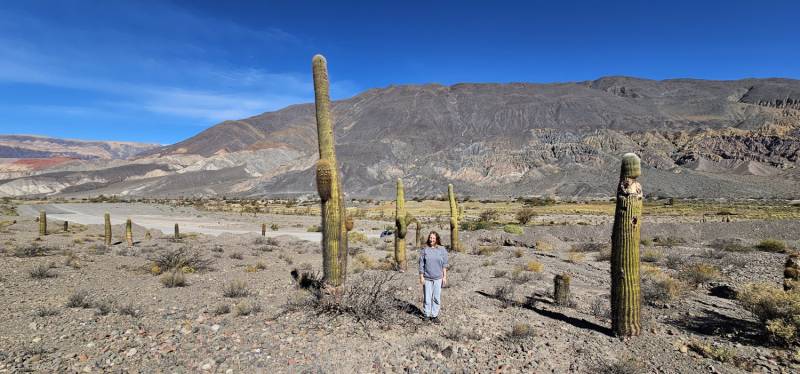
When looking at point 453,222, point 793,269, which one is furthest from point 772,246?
point 453,222

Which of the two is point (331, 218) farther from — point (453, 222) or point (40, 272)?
point (453, 222)

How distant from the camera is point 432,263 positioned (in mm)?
6777

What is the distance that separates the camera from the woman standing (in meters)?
6.79

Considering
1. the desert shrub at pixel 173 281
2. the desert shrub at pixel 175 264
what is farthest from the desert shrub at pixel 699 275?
the desert shrub at pixel 175 264

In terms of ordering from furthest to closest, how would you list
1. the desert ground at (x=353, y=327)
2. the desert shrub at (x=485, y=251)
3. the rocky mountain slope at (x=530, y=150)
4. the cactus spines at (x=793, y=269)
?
the rocky mountain slope at (x=530, y=150), the desert shrub at (x=485, y=251), the cactus spines at (x=793, y=269), the desert ground at (x=353, y=327)

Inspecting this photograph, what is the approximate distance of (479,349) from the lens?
603cm

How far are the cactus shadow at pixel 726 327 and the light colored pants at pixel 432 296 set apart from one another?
14.7ft

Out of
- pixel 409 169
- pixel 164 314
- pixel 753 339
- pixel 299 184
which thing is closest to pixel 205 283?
pixel 164 314

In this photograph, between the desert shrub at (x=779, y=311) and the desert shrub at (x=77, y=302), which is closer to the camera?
the desert shrub at (x=779, y=311)

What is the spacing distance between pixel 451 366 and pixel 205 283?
7611 millimetres

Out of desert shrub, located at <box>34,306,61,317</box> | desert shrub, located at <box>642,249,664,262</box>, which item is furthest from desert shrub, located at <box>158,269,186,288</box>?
desert shrub, located at <box>642,249,664,262</box>

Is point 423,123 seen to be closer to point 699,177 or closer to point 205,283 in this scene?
point 699,177

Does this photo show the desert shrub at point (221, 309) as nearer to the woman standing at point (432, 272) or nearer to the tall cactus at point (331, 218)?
the tall cactus at point (331, 218)

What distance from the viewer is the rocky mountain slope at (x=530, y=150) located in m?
86.1
